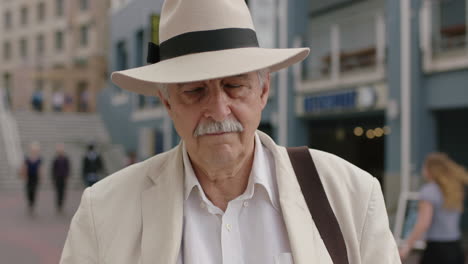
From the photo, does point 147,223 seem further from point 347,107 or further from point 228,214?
point 347,107

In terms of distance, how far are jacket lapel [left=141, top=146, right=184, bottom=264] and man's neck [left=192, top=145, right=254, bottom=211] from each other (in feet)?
0.26

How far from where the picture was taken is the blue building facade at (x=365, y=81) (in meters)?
10.5

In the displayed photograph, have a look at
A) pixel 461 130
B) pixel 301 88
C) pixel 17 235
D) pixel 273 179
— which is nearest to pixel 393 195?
pixel 461 130

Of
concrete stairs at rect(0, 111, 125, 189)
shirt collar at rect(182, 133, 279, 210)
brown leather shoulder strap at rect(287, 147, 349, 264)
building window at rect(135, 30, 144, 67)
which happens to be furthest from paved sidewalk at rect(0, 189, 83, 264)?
brown leather shoulder strap at rect(287, 147, 349, 264)

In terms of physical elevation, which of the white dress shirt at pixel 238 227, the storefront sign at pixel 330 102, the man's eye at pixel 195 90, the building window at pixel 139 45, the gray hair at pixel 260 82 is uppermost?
the building window at pixel 139 45

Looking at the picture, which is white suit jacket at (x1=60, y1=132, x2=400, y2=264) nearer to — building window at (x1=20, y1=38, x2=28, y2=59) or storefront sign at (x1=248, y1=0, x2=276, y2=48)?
storefront sign at (x1=248, y1=0, x2=276, y2=48)

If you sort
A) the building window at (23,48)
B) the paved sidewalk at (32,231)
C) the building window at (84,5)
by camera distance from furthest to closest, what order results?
the building window at (23,48) < the building window at (84,5) < the paved sidewalk at (32,231)

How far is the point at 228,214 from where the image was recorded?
167 centimetres

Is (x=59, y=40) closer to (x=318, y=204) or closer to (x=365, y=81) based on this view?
(x=365, y=81)

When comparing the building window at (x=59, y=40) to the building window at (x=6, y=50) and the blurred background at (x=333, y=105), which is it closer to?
the building window at (x=6, y=50)

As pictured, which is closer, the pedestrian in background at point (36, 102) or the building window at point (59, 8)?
the pedestrian in background at point (36, 102)

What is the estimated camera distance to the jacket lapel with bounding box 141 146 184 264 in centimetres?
160

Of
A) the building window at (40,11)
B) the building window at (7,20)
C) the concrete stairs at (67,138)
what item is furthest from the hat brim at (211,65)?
the building window at (7,20)

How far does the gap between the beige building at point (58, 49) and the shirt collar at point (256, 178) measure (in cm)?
2994
